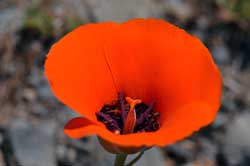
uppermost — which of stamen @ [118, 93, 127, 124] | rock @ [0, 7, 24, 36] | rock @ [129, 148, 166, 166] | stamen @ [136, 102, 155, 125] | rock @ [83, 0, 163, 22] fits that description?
stamen @ [118, 93, 127, 124]

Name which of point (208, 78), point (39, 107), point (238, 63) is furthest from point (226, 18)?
point (208, 78)

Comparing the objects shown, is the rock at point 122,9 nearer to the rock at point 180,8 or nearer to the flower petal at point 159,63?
the rock at point 180,8

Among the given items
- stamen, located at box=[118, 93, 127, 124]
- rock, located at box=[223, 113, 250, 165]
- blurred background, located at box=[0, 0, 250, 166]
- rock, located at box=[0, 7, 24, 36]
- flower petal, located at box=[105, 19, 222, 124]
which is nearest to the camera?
flower petal, located at box=[105, 19, 222, 124]

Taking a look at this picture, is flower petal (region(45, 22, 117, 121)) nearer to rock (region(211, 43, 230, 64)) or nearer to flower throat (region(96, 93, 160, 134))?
flower throat (region(96, 93, 160, 134))

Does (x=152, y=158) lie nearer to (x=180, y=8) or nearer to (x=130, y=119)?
(x=130, y=119)

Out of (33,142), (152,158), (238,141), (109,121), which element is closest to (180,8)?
(238,141)

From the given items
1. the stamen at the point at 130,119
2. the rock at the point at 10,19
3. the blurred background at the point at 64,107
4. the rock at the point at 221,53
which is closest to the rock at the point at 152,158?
the blurred background at the point at 64,107

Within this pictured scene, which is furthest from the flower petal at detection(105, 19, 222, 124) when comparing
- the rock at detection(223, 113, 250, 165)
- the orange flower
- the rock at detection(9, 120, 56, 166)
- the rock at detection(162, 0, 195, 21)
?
the rock at detection(162, 0, 195, 21)
